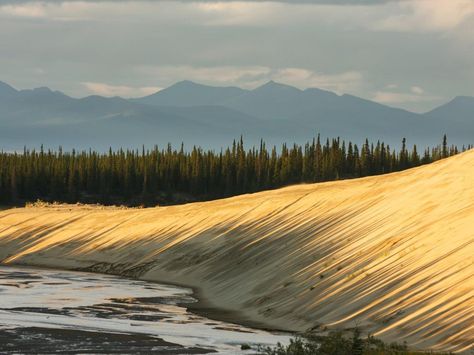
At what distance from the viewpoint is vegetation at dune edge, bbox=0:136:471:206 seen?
167125 mm

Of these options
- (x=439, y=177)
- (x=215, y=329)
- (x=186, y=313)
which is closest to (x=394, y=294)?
(x=215, y=329)

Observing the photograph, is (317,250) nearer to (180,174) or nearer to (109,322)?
(109,322)

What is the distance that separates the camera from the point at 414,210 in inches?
2384

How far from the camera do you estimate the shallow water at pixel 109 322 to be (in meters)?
40.1

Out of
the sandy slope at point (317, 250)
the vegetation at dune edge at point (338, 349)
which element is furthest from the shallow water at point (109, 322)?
the vegetation at dune edge at point (338, 349)

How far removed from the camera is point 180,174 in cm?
17362

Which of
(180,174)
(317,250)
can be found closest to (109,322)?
(317,250)

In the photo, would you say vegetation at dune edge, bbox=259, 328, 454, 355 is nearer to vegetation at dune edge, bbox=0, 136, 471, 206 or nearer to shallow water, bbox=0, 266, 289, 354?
shallow water, bbox=0, 266, 289, 354

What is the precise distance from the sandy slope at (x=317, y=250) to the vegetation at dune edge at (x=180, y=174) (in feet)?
202

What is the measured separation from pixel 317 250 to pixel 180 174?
113m

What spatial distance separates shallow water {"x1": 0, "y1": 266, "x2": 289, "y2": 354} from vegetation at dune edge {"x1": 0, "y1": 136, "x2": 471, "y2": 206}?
96.3 meters

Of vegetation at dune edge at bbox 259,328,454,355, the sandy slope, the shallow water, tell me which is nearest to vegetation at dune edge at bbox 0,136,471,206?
the sandy slope

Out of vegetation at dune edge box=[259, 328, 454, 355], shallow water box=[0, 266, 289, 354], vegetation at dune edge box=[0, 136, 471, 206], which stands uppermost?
vegetation at dune edge box=[0, 136, 471, 206]

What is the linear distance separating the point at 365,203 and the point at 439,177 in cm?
530
